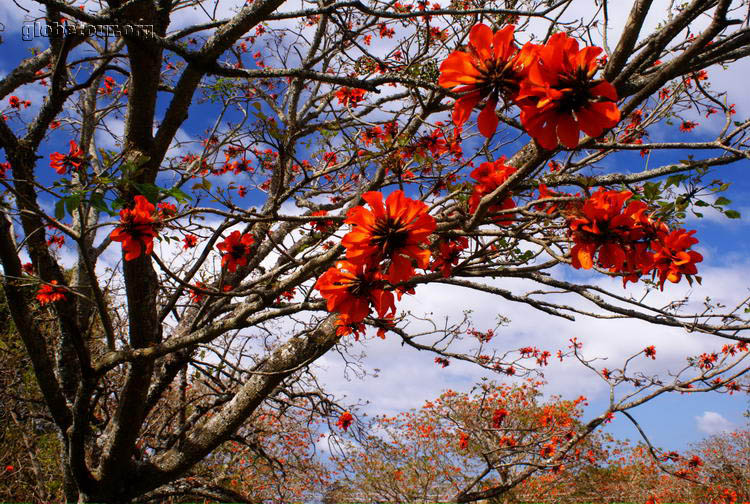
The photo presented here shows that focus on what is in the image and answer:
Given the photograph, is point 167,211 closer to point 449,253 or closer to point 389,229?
point 449,253

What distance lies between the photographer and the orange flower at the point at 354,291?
0.99 m

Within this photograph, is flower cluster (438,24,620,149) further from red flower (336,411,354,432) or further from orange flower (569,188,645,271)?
red flower (336,411,354,432)

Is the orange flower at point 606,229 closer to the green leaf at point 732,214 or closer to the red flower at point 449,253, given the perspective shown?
the red flower at point 449,253

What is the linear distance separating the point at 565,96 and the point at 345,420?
4612mm

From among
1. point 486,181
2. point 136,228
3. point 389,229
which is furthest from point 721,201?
point 136,228

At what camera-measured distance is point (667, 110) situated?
11.3 ft

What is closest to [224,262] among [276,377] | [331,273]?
[276,377]

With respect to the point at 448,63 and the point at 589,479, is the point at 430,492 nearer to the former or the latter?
the point at 589,479

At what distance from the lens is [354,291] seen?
1.00 metres

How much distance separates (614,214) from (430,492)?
31.2 feet

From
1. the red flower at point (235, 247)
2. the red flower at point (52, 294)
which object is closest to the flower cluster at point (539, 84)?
the red flower at point (235, 247)

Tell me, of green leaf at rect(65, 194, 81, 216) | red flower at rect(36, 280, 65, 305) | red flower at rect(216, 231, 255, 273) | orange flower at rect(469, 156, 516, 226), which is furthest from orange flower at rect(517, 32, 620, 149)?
red flower at rect(36, 280, 65, 305)

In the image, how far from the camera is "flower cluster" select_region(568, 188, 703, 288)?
0.97 metres

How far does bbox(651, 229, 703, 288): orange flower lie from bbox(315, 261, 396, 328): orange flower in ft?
2.31
